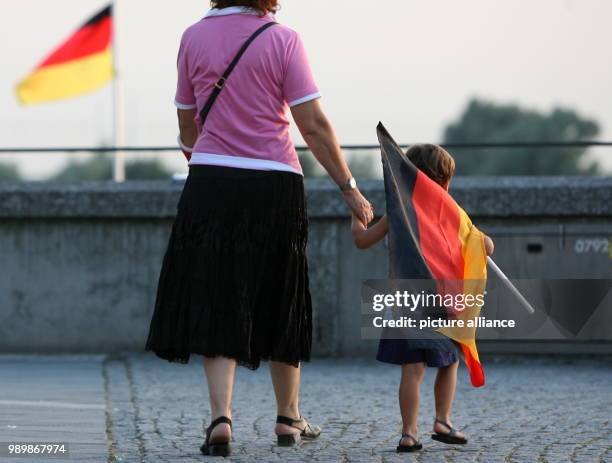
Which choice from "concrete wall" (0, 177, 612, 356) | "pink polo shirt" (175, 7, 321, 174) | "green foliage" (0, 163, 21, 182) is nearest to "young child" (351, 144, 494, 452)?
"pink polo shirt" (175, 7, 321, 174)

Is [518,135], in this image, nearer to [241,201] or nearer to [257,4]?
[257,4]

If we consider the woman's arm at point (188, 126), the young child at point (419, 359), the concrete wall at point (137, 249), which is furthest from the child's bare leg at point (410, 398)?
the concrete wall at point (137, 249)

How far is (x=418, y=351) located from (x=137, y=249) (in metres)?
4.51

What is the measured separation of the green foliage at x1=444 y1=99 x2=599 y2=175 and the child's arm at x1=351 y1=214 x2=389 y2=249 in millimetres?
93499

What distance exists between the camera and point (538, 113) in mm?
114188

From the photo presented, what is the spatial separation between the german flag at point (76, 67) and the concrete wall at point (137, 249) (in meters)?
8.57

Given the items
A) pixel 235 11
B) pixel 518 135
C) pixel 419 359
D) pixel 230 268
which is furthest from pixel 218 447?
pixel 518 135

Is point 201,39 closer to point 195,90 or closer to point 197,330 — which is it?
point 195,90

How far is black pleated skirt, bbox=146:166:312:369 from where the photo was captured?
503 cm

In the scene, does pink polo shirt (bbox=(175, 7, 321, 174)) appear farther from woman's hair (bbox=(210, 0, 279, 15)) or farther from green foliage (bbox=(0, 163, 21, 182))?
green foliage (bbox=(0, 163, 21, 182))

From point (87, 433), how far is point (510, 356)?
4235mm

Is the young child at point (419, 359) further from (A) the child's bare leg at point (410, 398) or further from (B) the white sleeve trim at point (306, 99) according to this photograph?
(B) the white sleeve trim at point (306, 99)

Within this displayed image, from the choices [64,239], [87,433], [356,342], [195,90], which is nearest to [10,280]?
[64,239]

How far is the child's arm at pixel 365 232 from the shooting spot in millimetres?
5145
